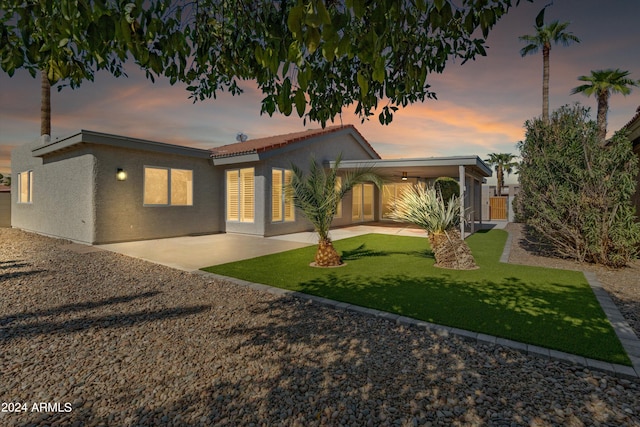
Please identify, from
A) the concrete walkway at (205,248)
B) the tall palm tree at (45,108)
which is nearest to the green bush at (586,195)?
the concrete walkway at (205,248)


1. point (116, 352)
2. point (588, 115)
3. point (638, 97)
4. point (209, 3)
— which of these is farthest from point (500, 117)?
point (116, 352)

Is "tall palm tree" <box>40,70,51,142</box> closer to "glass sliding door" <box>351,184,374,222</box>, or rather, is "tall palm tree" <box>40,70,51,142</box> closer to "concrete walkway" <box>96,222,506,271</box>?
"concrete walkway" <box>96,222,506,271</box>

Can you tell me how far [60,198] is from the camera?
12094 millimetres

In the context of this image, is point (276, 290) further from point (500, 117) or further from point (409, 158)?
point (500, 117)

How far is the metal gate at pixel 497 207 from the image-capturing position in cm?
2583

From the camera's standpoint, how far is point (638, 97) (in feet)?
66.9

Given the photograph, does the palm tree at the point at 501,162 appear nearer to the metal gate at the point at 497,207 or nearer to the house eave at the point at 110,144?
the metal gate at the point at 497,207

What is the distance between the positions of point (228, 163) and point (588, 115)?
11693 mm

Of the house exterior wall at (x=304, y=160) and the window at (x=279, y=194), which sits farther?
the window at (x=279, y=194)

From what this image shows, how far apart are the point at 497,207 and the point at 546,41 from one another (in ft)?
39.7

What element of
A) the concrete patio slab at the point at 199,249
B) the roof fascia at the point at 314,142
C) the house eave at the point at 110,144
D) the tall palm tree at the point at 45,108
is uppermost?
the tall palm tree at the point at 45,108

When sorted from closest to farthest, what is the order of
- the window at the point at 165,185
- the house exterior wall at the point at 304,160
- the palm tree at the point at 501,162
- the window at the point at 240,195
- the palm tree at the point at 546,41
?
the house exterior wall at the point at 304,160, the window at the point at 240,195, the window at the point at 165,185, the palm tree at the point at 546,41, the palm tree at the point at 501,162

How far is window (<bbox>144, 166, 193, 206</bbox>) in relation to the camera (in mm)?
13753

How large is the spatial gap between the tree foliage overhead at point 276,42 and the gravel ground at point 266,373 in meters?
2.29
